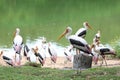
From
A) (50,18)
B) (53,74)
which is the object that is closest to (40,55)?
(53,74)

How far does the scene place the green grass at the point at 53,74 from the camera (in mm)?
10132

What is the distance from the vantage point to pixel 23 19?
34812mm

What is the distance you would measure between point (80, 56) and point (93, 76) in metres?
2.43

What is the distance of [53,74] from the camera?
1074cm

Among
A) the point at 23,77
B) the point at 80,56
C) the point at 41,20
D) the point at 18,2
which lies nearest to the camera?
the point at 23,77

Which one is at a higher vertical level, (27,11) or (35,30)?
(27,11)

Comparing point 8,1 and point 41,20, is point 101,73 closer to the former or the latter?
point 41,20

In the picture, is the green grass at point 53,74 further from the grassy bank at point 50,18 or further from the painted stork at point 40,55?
the grassy bank at point 50,18

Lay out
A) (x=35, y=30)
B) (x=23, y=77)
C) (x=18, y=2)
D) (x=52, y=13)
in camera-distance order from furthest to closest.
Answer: (x=18, y=2) → (x=52, y=13) → (x=35, y=30) → (x=23, y=77)

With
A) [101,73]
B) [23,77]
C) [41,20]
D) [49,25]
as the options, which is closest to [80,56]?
[101,73]

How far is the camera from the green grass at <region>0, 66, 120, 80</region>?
33.2 ft

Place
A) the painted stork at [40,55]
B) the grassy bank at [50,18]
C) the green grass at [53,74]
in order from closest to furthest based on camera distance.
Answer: the green grass at [53,74] < the painted stork at [40,55] < the grassy bank at [50,18]

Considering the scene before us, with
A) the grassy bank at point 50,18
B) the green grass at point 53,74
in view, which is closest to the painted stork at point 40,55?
the green grass at point 53,74

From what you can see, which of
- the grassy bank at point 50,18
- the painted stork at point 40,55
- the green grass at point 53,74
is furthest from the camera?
the grassy bank at point 50,18
